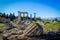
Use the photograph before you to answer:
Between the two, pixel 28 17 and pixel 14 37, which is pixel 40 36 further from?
pixel 28 17

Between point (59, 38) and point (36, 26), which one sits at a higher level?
point (36, 26)

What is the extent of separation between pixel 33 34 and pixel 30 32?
0.19m

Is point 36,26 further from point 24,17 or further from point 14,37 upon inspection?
point 24,17

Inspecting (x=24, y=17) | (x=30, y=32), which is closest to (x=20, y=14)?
(x=24, y=17)

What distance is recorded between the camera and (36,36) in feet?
25.8

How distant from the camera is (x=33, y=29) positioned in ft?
26.0

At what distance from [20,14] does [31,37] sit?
29937mm

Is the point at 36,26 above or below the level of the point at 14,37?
above

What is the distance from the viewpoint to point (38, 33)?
798cm

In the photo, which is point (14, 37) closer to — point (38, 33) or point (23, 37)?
point (23, 37)

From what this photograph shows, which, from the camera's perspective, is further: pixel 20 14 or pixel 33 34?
pixel 20 14

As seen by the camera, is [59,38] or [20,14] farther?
A: [20,14]

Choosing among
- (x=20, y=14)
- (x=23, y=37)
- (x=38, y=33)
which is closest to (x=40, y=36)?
(x=38, y=33)

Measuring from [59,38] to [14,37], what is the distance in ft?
7.72
